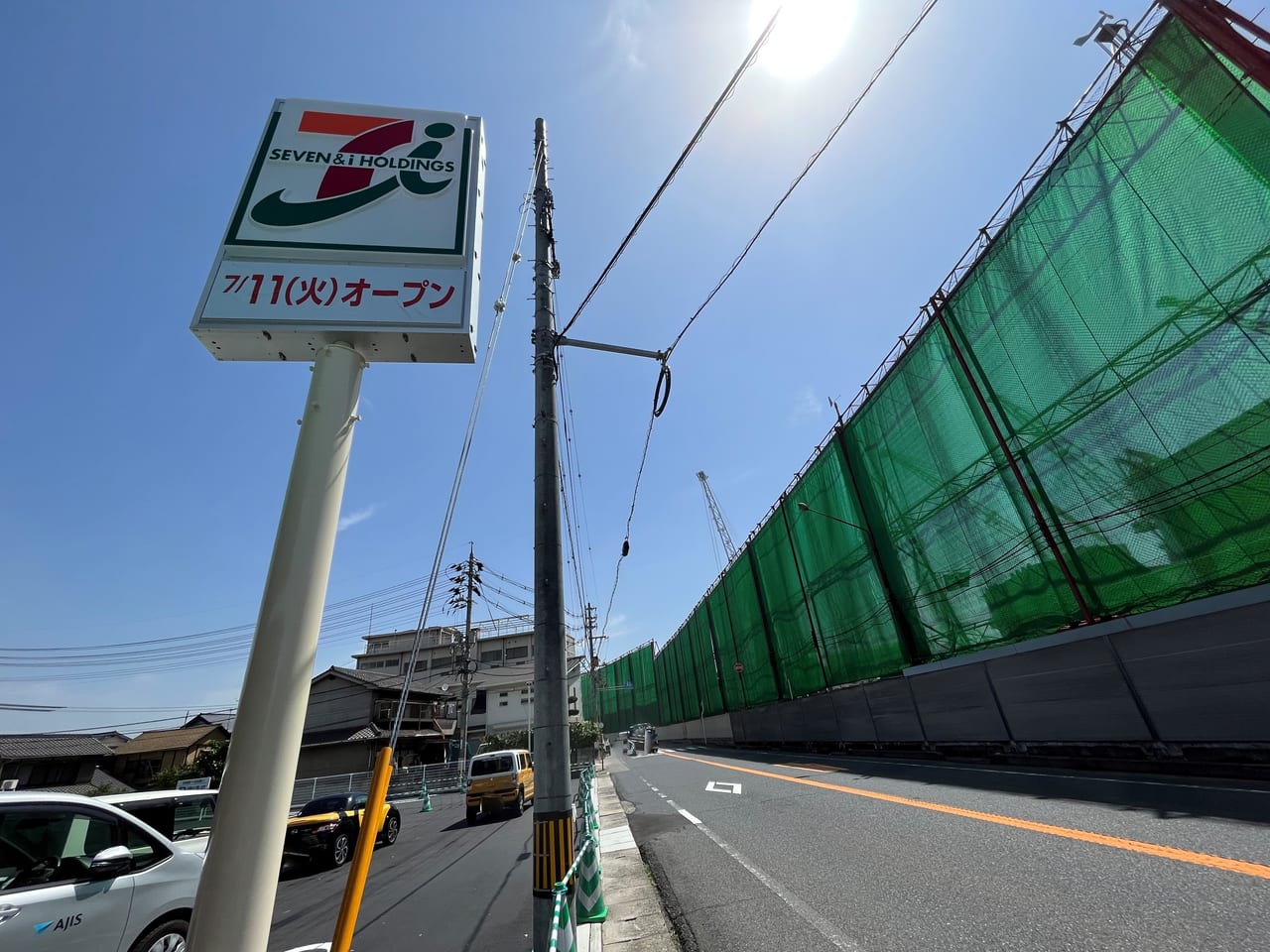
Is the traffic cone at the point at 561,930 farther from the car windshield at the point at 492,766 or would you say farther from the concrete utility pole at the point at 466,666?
the concrete utility pole at the point at 466,666

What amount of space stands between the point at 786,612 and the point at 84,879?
23.8m

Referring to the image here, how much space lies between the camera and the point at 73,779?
2908 centimetres

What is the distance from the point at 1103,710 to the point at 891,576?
7543mm

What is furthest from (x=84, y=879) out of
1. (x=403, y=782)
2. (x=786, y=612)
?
(x=403, y=782)

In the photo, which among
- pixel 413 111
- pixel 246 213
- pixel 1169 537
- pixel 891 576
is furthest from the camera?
pixel 891 576

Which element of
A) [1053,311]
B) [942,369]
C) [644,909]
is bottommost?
[644,909]

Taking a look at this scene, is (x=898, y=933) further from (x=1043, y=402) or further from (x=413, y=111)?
(x=1043, y=402)

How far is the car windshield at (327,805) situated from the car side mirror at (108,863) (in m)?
8.30

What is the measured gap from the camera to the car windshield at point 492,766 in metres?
16.0

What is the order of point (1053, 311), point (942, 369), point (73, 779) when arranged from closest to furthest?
point (1053, 311)
point (942, 369)
point (73, 779)

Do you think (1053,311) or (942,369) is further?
(942,369)

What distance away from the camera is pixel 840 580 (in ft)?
64.0

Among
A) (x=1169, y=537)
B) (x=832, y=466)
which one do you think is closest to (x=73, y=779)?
(x=832, y=466)

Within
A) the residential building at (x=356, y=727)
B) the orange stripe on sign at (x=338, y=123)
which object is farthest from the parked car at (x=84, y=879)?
the residential building at (x=356, y=727)
